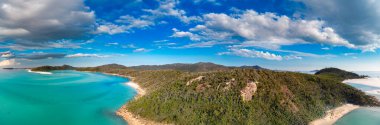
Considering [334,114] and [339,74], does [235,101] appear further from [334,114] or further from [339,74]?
[339,74]

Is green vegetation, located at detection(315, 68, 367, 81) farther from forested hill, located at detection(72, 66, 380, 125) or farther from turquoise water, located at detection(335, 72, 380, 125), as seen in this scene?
forested hill, located at detection(72, 66, 380, 125)

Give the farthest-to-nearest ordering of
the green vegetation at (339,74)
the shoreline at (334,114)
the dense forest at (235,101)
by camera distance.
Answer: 1. the green vegetation at (339,74)
2. the shoreline at (334,114)
3. the dense forest at (235,101)

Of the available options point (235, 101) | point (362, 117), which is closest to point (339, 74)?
point (362, 117)

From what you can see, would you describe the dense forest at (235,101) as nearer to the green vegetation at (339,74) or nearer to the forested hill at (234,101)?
the forested hill at (234,101)

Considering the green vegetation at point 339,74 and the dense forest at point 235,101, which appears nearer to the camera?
the dense forest at point 235,101

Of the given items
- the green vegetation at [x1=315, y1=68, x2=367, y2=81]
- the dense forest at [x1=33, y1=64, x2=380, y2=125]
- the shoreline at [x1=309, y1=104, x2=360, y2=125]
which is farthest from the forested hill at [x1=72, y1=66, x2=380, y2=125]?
the green vegetation at [x1=315, y1=68, x2=367, y2=81]

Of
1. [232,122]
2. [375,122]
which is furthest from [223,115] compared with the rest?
[375,122]

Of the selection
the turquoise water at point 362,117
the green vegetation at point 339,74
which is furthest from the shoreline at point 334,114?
the green vegetation at point 339,74

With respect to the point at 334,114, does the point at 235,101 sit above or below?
above
